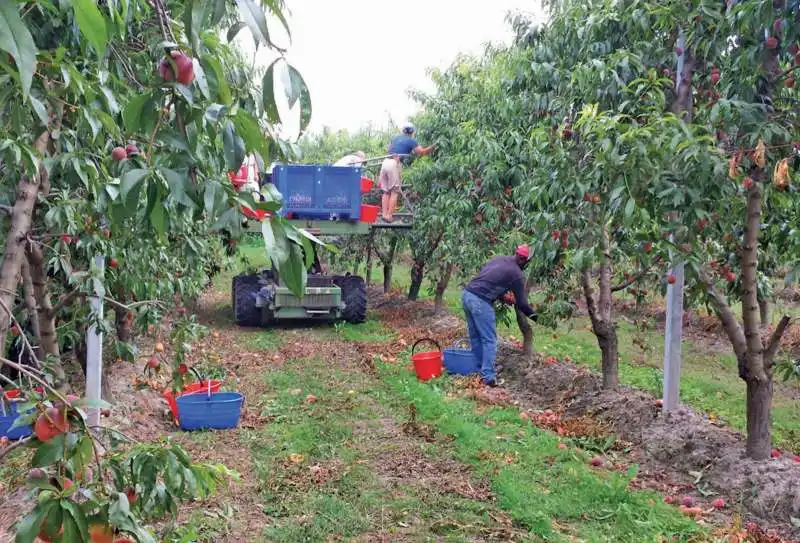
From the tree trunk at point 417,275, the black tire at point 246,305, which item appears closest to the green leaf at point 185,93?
the black tire at point 246,305

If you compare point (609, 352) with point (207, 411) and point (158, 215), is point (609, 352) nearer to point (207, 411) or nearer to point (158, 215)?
point (207, 411)

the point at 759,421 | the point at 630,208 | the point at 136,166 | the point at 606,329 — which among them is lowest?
the point at 759,421

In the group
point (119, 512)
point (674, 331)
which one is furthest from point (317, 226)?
point (119, 512)

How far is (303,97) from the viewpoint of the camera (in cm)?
145

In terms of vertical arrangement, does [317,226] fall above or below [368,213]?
below

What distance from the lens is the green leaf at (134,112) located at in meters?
1.39

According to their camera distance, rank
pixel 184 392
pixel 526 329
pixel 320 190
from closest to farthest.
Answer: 1. pixel 184 392
2. pixel 526 329
3. pixel 320 190

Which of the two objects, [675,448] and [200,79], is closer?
[200,79]

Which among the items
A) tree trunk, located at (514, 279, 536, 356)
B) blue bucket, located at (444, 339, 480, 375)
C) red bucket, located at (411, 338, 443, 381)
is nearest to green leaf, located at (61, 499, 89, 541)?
red bucket, located at (411, 338, 443, 381)

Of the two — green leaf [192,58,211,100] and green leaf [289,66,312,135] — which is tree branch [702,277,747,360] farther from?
green leaf [192,58,211,100]

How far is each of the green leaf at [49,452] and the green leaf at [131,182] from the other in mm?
671

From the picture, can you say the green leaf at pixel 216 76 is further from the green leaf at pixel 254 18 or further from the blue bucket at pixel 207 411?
the blue bucket at pixel 207 411

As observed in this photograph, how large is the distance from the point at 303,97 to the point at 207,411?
5481 millimetres

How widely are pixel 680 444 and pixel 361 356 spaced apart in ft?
18.1
